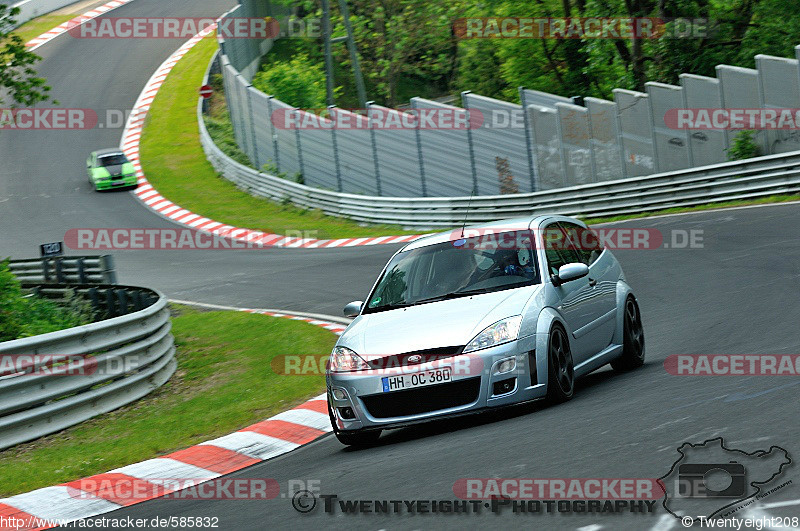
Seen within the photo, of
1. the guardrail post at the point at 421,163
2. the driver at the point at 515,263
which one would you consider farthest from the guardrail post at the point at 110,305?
→ the guardrail post at the point at 421,163

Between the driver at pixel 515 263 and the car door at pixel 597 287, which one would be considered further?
the car door at pixel 597 287

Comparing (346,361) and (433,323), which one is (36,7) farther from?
(433,323)

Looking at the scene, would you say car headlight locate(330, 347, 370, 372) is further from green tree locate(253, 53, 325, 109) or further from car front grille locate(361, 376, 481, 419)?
green tree locate(253, 53, 325, 109)

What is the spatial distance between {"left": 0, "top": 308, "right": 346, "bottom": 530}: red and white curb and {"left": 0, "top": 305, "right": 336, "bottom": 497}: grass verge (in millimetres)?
326

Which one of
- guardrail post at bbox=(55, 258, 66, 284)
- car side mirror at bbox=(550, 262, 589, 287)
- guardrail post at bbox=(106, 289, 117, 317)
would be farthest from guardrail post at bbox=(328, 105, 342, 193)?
car side mirror at bbox=(550, 262, 589, 287)

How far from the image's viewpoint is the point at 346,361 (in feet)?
28.6

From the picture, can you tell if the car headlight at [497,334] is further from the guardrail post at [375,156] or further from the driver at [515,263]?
the guardrail post at [375,156]

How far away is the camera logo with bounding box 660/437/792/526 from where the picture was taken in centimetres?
528

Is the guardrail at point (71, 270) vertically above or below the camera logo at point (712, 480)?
below

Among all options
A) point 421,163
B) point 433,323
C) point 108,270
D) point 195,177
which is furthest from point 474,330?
point 195,177

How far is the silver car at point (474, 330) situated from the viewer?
8.32 meters

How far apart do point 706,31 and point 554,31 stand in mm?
7817

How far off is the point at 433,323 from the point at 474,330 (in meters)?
0.38

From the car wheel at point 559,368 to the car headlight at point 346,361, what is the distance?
1365 mm
